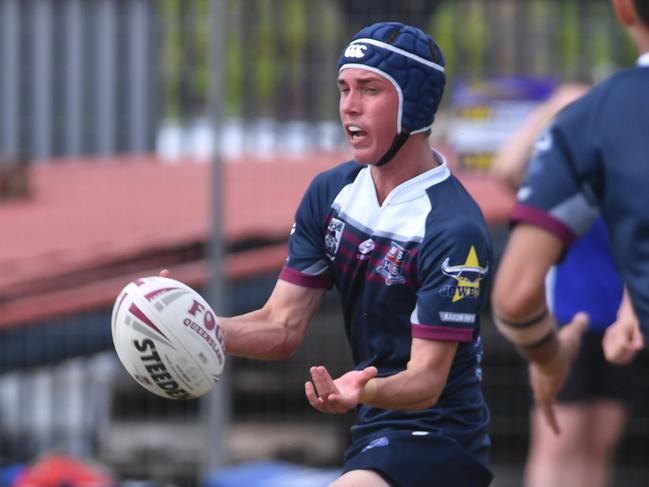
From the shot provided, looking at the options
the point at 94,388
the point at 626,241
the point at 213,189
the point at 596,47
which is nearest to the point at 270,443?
the point at 94,388

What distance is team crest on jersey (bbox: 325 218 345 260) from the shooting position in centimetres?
427

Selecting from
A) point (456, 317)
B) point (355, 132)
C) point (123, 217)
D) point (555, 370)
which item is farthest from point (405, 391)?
point (123, 217)

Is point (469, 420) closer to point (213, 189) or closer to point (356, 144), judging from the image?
point (356, 144)

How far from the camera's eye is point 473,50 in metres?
9.25

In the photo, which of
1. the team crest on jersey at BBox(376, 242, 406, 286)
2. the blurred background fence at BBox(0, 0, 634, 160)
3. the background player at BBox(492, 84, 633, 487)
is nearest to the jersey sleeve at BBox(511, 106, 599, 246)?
the team crest on jersey at BBox(376, 242, 406, 286)

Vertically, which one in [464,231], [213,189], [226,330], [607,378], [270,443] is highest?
[464,231]

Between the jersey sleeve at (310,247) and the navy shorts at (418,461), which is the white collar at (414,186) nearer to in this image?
the jersey sleeve at (310,247)

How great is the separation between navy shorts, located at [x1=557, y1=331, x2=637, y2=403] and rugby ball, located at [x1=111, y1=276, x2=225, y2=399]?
293 centimetres

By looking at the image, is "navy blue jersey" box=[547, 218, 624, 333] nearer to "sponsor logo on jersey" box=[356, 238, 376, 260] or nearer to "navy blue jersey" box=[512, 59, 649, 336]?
"sponsor logo on jersey" box=[356, 238, 376, 260]

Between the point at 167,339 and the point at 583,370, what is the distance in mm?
3120

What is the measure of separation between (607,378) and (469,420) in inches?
101

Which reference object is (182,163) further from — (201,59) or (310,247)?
(310,247)

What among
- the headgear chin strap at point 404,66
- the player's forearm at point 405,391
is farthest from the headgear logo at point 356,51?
the player's forearm at point 405,391

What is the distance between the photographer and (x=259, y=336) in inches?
171
